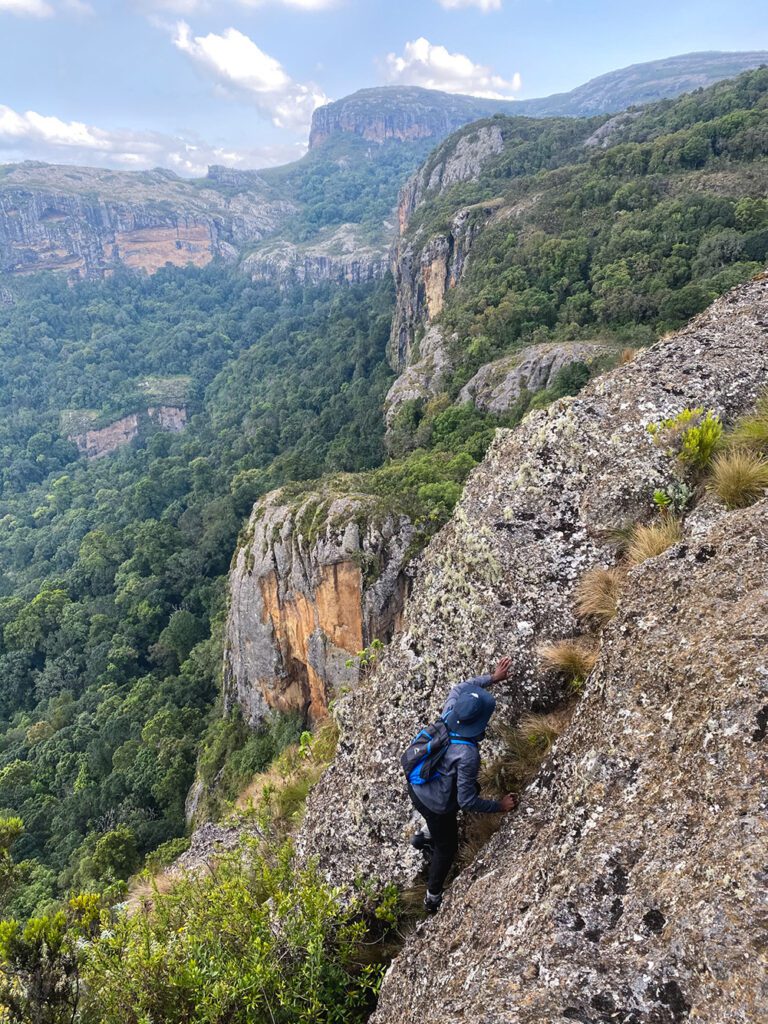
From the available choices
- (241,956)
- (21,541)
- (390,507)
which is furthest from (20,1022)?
(21,541)

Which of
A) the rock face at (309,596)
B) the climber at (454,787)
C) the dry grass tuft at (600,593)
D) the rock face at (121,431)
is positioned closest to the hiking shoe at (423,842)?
the climber at (454,787)

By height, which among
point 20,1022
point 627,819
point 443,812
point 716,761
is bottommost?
point 20,1022

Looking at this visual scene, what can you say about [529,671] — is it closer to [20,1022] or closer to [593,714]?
[593,714]

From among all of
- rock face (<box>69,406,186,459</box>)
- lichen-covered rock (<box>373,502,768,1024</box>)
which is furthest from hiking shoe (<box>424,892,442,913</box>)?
rock face (<box>69,406,186,459</box>)

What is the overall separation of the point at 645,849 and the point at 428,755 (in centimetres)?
183

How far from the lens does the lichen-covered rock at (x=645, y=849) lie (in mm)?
2645

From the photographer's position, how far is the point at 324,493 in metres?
27.8

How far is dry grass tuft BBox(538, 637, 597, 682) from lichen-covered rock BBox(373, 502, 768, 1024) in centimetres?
60

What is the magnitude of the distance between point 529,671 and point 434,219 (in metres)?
88.9

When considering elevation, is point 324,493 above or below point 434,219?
below

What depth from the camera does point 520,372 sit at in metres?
37.8

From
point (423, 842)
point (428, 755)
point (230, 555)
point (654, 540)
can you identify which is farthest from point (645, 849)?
point (230, 555)

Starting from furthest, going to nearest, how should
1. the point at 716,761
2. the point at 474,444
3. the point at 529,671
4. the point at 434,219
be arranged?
the point at 434,219 → the point at 474,444 → the point at 529,671 → the point at 716,761

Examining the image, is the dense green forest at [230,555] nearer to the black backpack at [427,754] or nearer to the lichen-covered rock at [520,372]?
the black backpack at [427,754]
